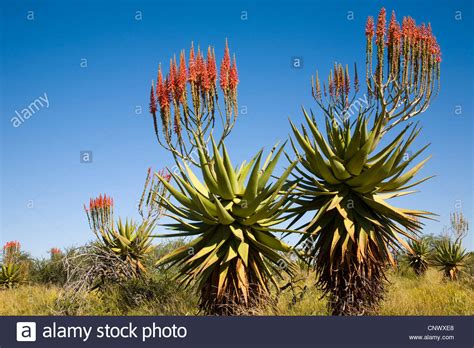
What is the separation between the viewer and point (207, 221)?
8.59 meters

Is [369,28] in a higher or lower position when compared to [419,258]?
higher

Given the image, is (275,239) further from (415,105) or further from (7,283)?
(7,283)

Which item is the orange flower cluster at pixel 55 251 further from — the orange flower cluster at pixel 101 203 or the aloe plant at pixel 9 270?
the orange flower cluster at pixel 101 203

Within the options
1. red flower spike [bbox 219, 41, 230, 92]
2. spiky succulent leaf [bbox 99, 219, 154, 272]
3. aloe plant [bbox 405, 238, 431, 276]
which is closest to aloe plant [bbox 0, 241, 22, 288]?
spiky succulent leaf [bbox 99, 219, 154, 272]

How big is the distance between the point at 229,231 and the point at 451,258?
1186cm

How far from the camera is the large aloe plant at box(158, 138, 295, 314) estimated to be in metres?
8.38

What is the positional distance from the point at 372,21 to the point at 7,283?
15380mm

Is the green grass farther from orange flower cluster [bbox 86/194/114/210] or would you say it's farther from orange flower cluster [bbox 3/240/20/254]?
orange flower cluster [bbox 3/240/20/254]

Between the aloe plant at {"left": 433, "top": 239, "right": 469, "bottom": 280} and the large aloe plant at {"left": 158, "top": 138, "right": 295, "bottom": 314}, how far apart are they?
1081 cm

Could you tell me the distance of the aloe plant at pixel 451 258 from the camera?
1775cm

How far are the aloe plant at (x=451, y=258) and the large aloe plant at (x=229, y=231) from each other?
10805 millimetres

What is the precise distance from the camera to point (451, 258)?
58.1 feet

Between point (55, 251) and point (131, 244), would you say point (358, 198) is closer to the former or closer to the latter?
point (131, 244)

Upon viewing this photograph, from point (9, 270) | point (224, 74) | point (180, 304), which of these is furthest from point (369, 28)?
point (9, 270)
